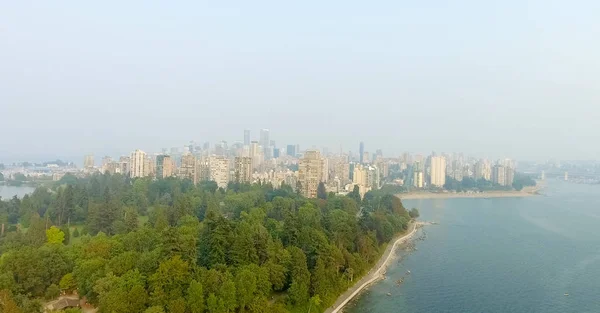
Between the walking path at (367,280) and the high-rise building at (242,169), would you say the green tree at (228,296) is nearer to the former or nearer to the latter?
the walking path at (367,280)

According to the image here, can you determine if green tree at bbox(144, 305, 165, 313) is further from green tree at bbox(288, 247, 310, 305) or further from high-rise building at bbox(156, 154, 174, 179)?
high-rise building at bbox(156, 154, 174, 179)

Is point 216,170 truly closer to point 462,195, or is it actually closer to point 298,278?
point 298,278

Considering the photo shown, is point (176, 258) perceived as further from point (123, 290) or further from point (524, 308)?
point (524, 308)

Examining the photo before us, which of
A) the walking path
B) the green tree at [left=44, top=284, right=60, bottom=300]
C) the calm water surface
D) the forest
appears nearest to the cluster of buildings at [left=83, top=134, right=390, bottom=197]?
the calm water surface

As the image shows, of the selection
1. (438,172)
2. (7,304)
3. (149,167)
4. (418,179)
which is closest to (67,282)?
(7,304)

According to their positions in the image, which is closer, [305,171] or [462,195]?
[305,171]

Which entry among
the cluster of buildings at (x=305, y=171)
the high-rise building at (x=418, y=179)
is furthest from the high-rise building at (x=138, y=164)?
the high-rise building at (x=418, y=179)
